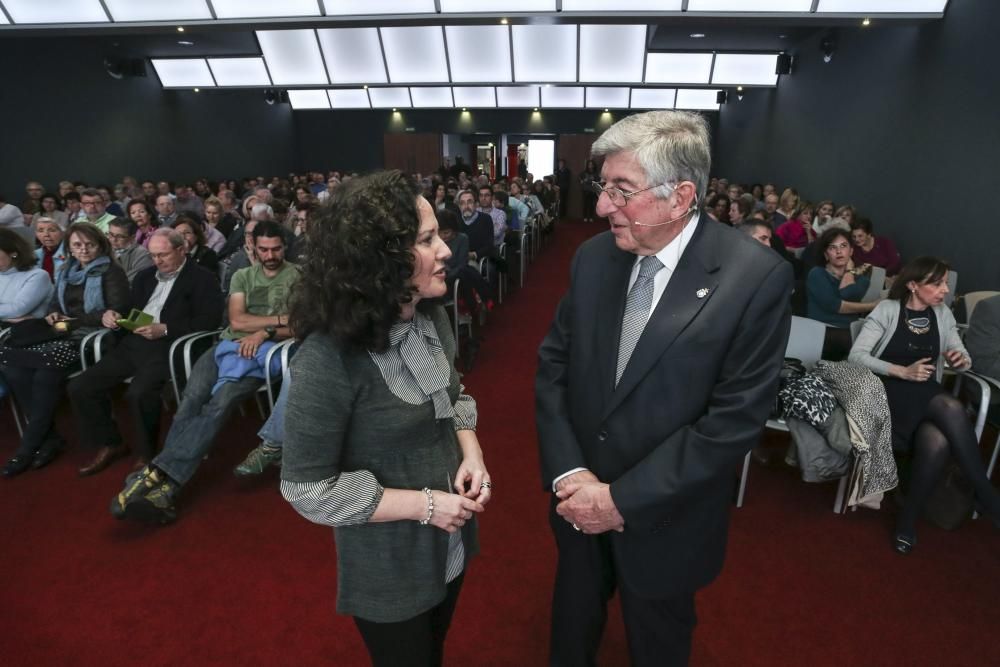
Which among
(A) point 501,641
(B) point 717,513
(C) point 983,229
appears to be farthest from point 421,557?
(C) point 983,229

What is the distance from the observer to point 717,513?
1.46 metres

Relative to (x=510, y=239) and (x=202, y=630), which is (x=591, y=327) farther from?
(x=510, y=239)

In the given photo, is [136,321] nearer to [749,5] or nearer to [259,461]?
[259,461]

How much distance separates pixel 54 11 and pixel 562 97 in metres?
13.4

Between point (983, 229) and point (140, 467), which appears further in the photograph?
point (983, 229)

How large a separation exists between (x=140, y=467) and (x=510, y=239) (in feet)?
18.4

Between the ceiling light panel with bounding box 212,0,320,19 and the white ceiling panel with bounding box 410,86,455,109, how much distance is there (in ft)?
36.5

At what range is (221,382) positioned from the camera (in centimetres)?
306

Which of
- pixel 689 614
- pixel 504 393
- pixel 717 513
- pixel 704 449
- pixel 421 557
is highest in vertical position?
pixel 704 449

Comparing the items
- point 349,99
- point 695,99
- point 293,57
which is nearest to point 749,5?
point 293,57

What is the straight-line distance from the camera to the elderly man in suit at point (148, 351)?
10.4ft

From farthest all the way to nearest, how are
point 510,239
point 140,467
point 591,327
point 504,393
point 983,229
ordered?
point 510,239 → point 983,229 → point 504,393 → point 140,467 → point 591,327

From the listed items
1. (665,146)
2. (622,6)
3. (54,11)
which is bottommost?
(665,146)

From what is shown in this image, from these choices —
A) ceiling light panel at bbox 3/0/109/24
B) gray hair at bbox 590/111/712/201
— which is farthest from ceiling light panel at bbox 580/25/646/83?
gray hair at bbox 590/111/712/201
